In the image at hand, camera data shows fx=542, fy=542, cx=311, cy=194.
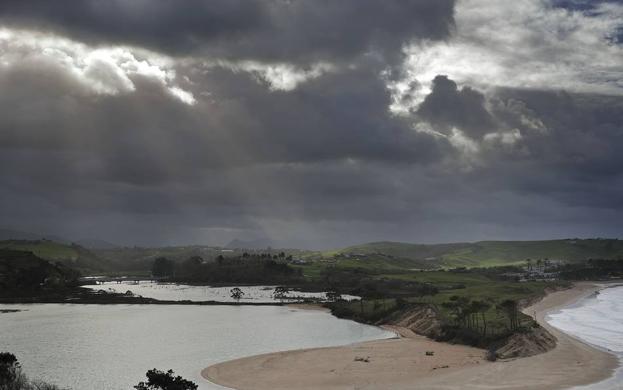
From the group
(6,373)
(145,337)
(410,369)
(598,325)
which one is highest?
(6,373)

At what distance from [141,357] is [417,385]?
5206 cm

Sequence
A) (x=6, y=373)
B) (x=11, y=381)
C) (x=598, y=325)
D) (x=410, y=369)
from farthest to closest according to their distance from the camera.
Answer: (x=598, y=325) → (x=410, y=369) → (x=6, y=373) → (x=11, y=381)

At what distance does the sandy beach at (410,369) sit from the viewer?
7431 centimetres

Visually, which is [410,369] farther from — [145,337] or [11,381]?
[145,337]

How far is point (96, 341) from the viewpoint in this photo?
383 ft

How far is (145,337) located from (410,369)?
66.6 metres

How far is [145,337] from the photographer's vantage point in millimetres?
123625

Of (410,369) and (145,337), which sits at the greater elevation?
(145,337)

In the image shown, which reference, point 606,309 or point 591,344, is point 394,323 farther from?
point 606,309

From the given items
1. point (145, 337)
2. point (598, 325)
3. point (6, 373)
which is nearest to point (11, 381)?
point (6, 373)

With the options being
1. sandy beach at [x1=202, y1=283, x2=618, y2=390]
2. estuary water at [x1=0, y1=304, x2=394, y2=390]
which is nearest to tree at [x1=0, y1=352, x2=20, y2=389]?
estuary water at [x1=0, y1=304, x2=394, y2=390]

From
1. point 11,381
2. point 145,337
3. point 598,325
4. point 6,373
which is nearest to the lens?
point 11,381

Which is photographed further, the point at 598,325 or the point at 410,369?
the point at 598,325

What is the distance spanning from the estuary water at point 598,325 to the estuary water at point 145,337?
4414 centimetres
